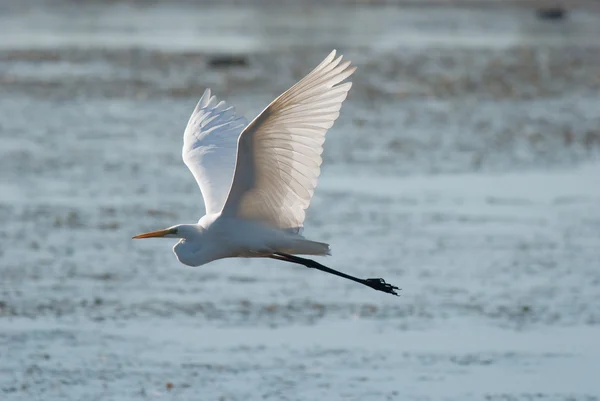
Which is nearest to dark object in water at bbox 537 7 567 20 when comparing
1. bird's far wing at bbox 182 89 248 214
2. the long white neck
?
bird's far wing at bbox 182 89 248 214

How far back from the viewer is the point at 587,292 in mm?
8500

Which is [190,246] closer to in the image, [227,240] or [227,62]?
[227,240]

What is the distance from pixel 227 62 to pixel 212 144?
1566 centimetres

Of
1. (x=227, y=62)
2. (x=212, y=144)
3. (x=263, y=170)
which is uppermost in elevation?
(x=227, y=62)

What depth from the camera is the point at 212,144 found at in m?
6.76

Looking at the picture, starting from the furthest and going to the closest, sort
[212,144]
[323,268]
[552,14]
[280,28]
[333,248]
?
[552,14] → [280,28] → [333,248] → [212,144] → [323,268]

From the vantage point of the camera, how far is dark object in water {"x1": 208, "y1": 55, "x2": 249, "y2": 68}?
2202 cm

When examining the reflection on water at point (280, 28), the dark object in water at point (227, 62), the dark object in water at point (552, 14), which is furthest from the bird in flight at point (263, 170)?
the dark object in water at point (552, 14)

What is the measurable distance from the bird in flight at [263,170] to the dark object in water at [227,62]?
50.1 ft

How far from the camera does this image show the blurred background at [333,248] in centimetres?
695

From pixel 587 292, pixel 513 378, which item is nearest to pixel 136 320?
pixel 513 378

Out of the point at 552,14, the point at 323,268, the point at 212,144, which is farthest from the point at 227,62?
the point at 552,14

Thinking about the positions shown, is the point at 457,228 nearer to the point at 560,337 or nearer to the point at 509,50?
the point at 560,337

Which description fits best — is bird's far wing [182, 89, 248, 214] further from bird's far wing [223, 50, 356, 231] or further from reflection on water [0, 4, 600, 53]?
reflection on water [0, 4, 600, 53]
